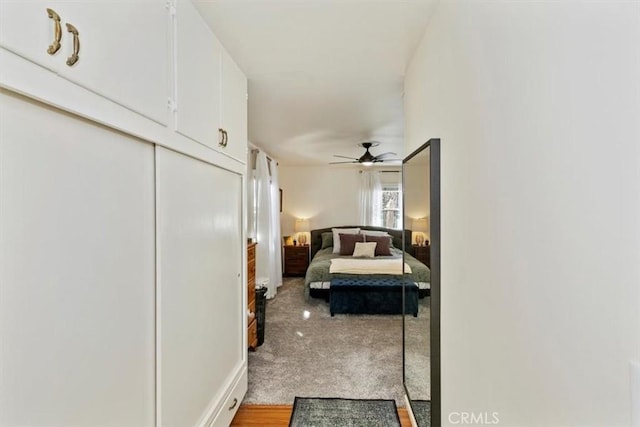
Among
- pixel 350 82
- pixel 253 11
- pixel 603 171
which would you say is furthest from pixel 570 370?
pixel 350 82

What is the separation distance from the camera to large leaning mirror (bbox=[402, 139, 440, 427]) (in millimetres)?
1513

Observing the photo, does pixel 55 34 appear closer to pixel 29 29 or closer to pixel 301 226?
pixel 29 29

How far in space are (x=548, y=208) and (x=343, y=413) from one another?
2008 millimetres

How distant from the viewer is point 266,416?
2.12 metres

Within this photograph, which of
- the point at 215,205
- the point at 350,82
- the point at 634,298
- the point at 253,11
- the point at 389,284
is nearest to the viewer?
the point at 634,298

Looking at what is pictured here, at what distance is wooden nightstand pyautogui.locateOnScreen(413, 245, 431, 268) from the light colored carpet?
213mm

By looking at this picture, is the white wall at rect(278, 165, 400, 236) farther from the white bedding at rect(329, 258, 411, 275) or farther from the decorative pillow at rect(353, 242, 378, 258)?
the white bedding at rect(329, 258, 411, 275)

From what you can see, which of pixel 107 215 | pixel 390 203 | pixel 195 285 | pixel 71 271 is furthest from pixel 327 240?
pixel 71 271

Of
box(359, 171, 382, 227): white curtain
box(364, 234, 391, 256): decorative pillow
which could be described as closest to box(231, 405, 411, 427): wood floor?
box(364, 234, 391, 256): decorative pillow

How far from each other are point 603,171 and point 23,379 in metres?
1.26

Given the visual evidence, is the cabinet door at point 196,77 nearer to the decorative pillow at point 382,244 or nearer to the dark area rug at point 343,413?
the dark area rug at point 343,413

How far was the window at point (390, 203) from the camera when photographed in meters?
6.89

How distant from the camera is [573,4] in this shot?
Result: 2.07 feet

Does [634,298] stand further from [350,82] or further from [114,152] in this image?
[350,82]
